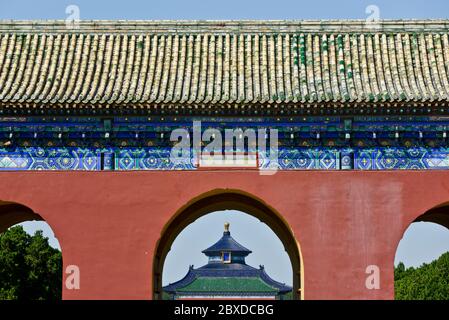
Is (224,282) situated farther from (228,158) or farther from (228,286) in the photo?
(228,158)

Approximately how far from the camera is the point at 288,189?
56.8 feet

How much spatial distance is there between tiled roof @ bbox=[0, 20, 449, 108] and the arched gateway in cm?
5

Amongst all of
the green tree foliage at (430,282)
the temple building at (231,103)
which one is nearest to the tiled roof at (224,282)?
the green tree foliage at (430,282)

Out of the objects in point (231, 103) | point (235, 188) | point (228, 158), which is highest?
point (231, 103)

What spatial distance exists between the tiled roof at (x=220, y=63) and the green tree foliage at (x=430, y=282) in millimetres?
20385

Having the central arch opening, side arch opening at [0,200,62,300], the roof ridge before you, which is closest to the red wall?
the central arch opening

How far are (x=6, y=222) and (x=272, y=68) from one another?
215 inches

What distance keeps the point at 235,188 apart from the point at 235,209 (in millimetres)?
2350

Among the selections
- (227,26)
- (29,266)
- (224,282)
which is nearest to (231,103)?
(227,26)

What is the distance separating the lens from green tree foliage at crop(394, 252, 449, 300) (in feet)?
128

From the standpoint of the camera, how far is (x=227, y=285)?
40531mm

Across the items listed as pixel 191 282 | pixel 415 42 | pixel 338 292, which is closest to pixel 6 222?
pixel 338 292

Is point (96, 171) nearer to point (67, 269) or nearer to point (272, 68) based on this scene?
point (67, 269)
